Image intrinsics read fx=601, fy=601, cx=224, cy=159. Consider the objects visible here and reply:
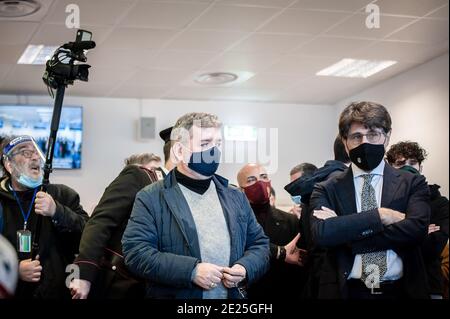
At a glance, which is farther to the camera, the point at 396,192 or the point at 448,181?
the point at 448,181

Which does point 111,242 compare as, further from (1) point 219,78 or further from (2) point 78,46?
(1) point 219,78

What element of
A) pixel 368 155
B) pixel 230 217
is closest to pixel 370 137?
pixel 368 155

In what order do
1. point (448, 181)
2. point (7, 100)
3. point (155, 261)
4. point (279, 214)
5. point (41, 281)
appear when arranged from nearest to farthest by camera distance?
point (155, 261), point (41, 281), point (279, 214), point (7, 100), point (448, 181)

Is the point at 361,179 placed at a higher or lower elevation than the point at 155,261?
higher

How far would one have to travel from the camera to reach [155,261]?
6.55ft

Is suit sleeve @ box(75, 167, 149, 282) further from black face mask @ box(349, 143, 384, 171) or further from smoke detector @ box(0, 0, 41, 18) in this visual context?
smoke detector @ box(0, 0, 41, 18)

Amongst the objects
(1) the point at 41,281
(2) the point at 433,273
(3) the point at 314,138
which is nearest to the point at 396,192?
(2) the point at 433,273

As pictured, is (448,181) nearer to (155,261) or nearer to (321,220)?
(321,220)

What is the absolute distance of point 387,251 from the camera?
84.8 inches

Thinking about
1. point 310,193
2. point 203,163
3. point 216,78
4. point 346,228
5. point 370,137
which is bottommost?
point 346,228

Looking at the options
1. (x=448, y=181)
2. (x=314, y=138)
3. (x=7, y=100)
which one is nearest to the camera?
(x=7, y=100)

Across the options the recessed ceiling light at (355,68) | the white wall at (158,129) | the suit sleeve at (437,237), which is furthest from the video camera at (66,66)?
the recessed ceiling light at (355,68)

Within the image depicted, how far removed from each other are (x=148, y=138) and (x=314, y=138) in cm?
124

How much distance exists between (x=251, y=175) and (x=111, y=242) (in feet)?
3.09
